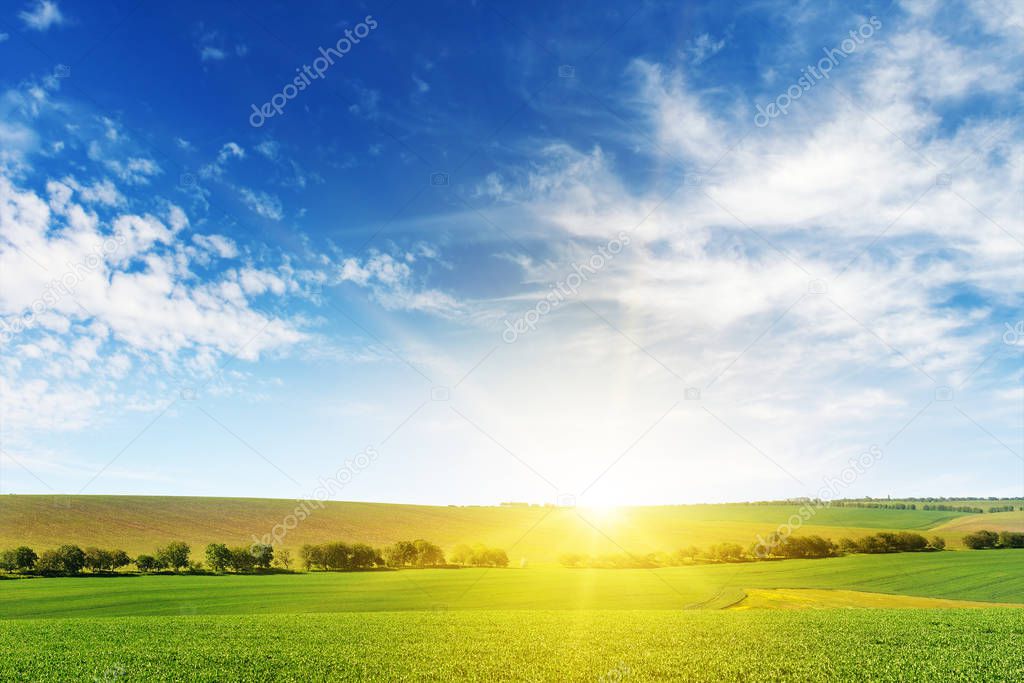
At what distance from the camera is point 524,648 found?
848 inches

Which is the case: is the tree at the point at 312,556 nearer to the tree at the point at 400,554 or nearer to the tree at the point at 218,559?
the tree at the point at 400,554

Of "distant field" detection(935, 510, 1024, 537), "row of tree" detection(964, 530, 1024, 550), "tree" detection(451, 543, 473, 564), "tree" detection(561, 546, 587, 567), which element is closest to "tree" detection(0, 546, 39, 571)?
"tree" detection(451, 543, 473, 564)

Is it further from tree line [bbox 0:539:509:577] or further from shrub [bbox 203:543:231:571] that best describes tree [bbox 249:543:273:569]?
shrub [bbox 203:543:231:571]

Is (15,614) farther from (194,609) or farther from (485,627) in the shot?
(485,627)

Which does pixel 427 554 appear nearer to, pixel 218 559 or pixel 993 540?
pixel 218 559

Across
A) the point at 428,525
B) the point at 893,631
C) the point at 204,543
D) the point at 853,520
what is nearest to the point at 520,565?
the point at 428,525

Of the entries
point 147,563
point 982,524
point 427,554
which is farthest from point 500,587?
point 982,524

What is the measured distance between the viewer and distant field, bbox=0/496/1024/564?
2859 inches

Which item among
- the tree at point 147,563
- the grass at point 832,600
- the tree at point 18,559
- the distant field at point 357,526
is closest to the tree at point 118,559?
the tree at point 147,563

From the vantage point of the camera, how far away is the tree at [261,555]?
199ft

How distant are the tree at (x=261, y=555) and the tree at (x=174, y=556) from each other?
6.16 m

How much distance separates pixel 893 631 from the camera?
81.5ft

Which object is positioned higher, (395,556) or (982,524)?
(395,556)

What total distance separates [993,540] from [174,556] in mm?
105639
